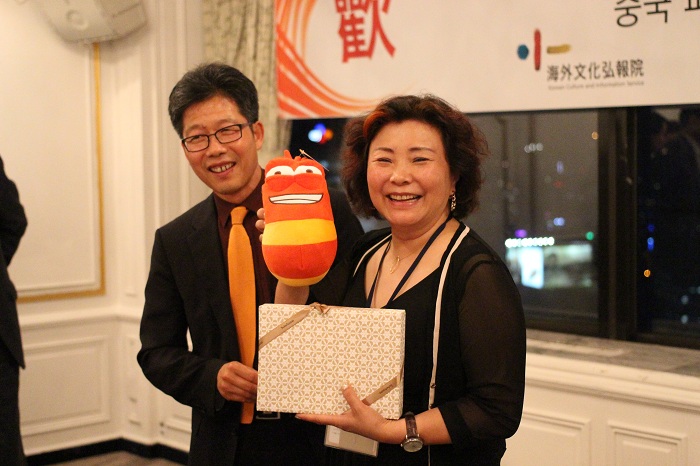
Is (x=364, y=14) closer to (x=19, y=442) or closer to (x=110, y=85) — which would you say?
(x=110, y=85)

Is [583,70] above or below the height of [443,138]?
above

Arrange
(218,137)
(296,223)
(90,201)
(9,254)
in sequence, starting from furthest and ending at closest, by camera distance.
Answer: (90,201) → (9,254) → (218,137) → (296,223)

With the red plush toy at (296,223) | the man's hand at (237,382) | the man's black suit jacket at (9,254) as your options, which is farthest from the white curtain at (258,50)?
the red plush toy at (296,223)

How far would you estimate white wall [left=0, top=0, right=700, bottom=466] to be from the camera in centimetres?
405

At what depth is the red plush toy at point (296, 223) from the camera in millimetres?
1451

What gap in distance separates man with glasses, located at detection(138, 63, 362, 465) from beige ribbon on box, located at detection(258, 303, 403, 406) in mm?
310

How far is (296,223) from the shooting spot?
4.78 feet

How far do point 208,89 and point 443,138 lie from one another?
24.0 inches

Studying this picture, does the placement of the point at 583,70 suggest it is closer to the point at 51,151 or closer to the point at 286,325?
the point at 286,325

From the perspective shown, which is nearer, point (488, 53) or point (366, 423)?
point (366, 423)

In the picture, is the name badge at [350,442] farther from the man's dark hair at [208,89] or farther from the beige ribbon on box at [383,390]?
the man's dark hair at [208,89]

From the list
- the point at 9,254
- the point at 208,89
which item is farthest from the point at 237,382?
the point at 9,254

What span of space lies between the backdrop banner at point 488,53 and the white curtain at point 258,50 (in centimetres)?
6

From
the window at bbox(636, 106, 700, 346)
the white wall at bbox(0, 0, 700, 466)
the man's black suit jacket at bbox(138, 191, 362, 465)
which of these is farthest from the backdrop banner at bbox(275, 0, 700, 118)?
the man's black suit jacket at bbox(138, 191, 362, 465)
